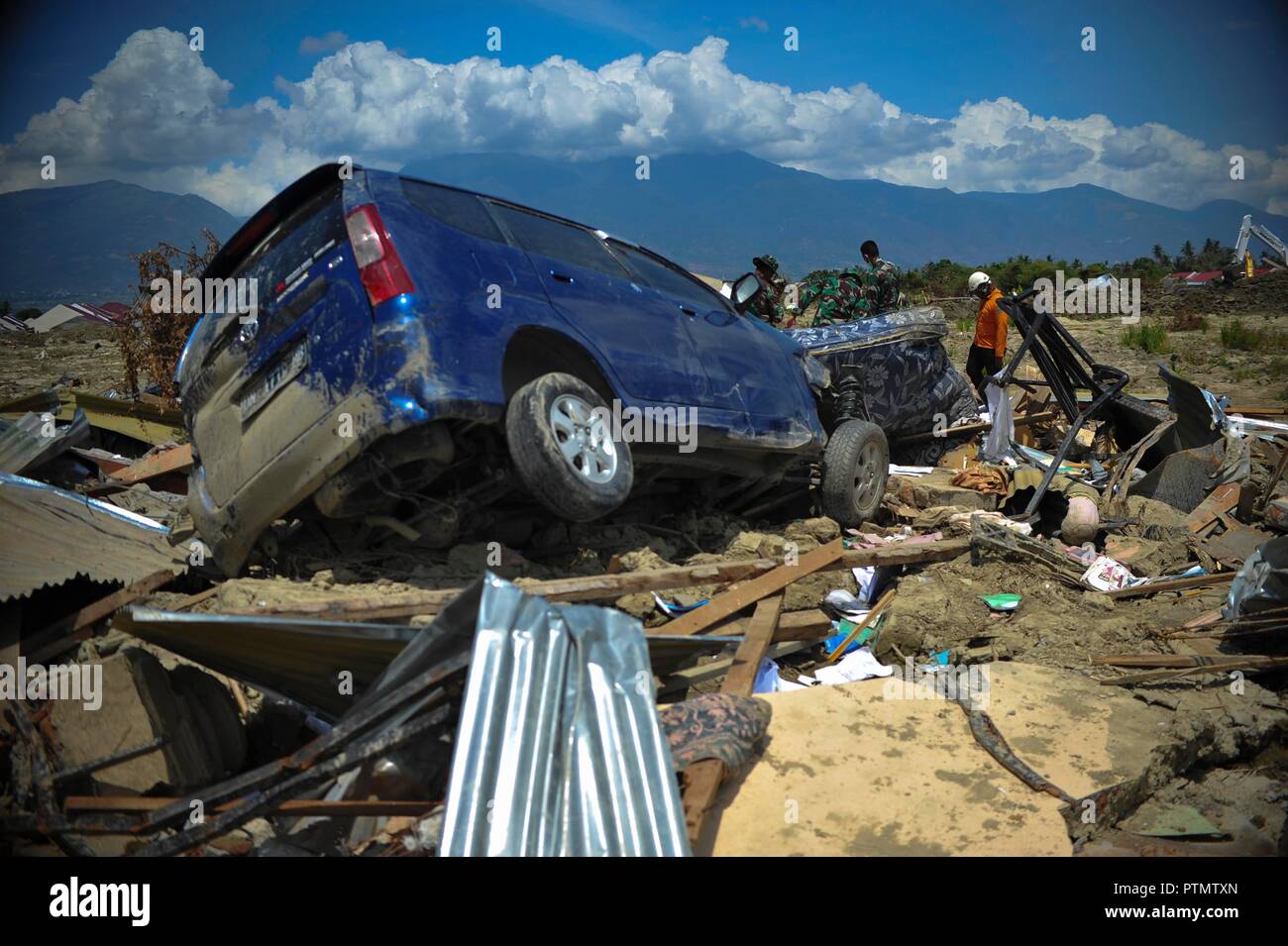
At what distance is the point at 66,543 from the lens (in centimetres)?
473

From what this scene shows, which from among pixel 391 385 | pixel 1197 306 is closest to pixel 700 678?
pixel 391 385

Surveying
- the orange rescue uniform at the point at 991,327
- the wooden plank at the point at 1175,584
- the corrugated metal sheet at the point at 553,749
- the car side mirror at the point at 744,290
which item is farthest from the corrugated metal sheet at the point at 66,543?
the orange rescue uniform at the point at 991,327

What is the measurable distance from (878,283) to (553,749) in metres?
8.47

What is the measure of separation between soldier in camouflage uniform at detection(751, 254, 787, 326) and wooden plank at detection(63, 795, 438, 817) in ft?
25.2

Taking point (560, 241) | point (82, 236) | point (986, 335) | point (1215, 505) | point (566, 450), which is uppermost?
point (82, 236)

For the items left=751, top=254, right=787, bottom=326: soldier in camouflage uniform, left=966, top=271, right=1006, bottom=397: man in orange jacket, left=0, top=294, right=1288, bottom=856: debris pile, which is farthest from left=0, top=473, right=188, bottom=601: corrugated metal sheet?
left=966, top=271, right=1006, bottom=397: man in orange jacket

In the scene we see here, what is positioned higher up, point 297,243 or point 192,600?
point 297,243

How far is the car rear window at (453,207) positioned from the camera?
4.49 meters

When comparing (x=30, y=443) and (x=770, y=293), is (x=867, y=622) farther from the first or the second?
(x=770, y=293)

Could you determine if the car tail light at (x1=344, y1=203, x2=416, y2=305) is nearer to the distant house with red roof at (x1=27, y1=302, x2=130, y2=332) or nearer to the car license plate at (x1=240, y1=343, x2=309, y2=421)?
the car license plate at (x1=240, y1=343, x2=309, y2=421)

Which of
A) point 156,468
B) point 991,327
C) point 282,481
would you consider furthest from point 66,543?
point 991,327

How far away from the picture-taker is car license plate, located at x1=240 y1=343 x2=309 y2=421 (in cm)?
425

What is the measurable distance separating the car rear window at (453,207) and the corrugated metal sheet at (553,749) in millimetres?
2426
